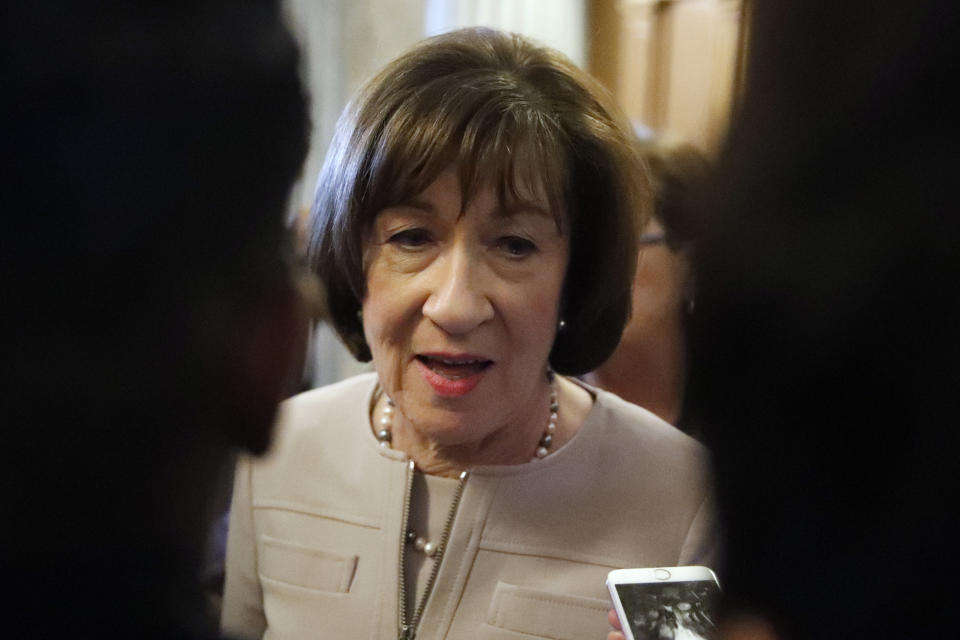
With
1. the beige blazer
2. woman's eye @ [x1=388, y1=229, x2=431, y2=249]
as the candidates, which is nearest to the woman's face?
woman's eye @ [x1=388, y1=229, x2=431, y2=249]

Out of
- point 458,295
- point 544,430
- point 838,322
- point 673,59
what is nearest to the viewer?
point 838,322

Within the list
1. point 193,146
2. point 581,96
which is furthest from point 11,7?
point 581,96

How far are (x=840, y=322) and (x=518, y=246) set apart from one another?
2.46 feet

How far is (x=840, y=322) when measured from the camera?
10.9 inches

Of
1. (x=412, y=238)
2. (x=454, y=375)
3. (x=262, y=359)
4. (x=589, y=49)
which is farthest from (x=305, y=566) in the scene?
(x=262, y=359)

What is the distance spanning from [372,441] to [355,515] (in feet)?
0.33

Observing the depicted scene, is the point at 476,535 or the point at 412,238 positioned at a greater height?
the point at 412,238

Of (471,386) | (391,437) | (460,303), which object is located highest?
(460,303)

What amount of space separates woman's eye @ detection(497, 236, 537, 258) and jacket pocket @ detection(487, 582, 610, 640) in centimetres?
36

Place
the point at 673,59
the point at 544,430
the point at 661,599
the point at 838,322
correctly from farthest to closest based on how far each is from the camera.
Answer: the point at 544,430
the point at 661,599
the point at 673,59
the point at 838,322

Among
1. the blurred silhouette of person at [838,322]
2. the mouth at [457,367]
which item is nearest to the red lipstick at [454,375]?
the mouth at [457,367]

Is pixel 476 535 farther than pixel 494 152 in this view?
Yes

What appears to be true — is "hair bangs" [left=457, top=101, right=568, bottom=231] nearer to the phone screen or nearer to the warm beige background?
the warm beige background

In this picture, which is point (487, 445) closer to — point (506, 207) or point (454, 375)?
point (454, 375)
